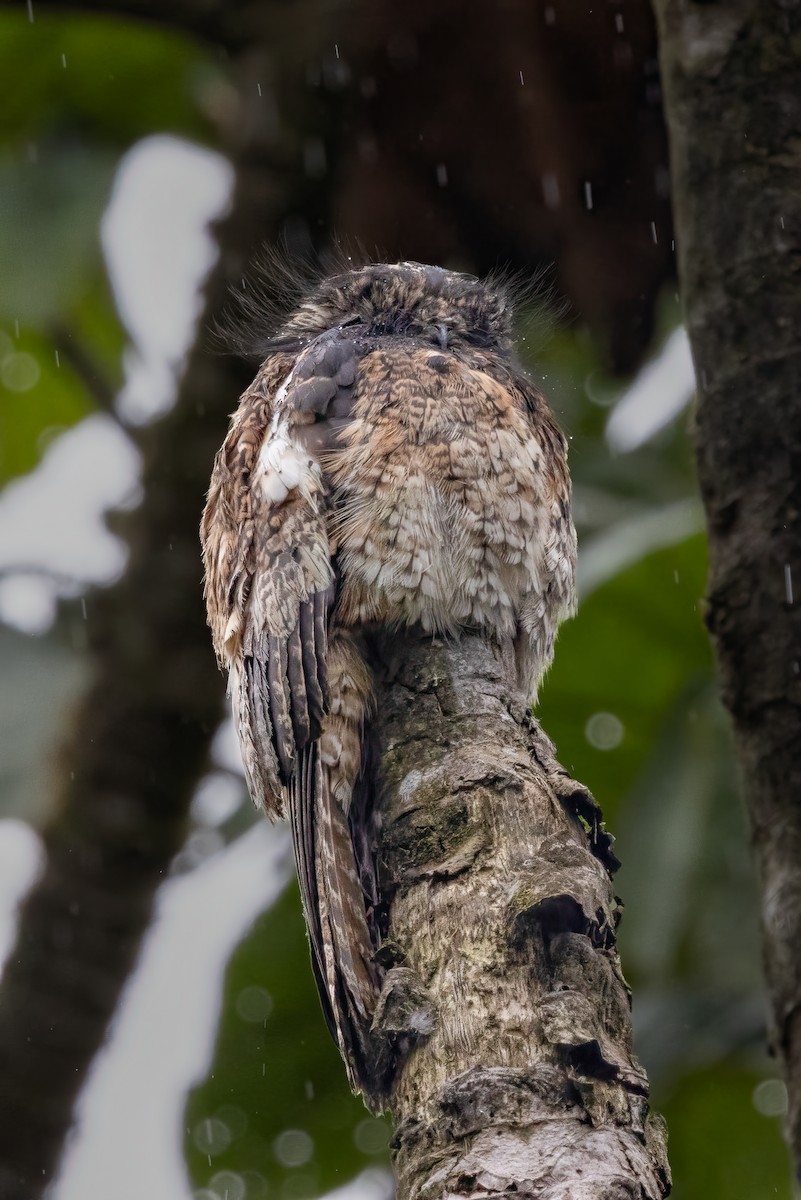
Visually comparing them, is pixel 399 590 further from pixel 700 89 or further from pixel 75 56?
pixel 700 89

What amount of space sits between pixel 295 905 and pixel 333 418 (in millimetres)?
1434

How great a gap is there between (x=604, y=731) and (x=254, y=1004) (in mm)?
1291

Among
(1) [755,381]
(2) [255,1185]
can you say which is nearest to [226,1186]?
(2) [255,1185]

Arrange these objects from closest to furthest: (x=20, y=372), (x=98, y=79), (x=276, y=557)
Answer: (x=276, y=557) < (x=98, y=79) < (x=20, y=372)

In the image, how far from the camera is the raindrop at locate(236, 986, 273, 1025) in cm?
437

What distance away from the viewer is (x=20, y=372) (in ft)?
17.4

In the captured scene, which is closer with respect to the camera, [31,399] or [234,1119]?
[234,1119]

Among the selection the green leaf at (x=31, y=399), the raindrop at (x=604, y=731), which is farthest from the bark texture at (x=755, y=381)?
the green leaf at (x=31, y=399)

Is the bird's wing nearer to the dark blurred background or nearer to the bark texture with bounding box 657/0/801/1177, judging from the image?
the dark blurred background

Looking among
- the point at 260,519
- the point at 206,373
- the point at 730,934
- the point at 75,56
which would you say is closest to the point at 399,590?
the point at 260,519

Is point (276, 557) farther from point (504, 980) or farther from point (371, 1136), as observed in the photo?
point (371, 1136)

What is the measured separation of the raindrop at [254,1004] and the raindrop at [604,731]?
120 cm

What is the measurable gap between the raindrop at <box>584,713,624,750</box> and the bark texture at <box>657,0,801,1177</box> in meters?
3.52

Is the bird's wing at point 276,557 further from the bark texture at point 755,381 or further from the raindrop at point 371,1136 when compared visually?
the bark texture at point 755,381
